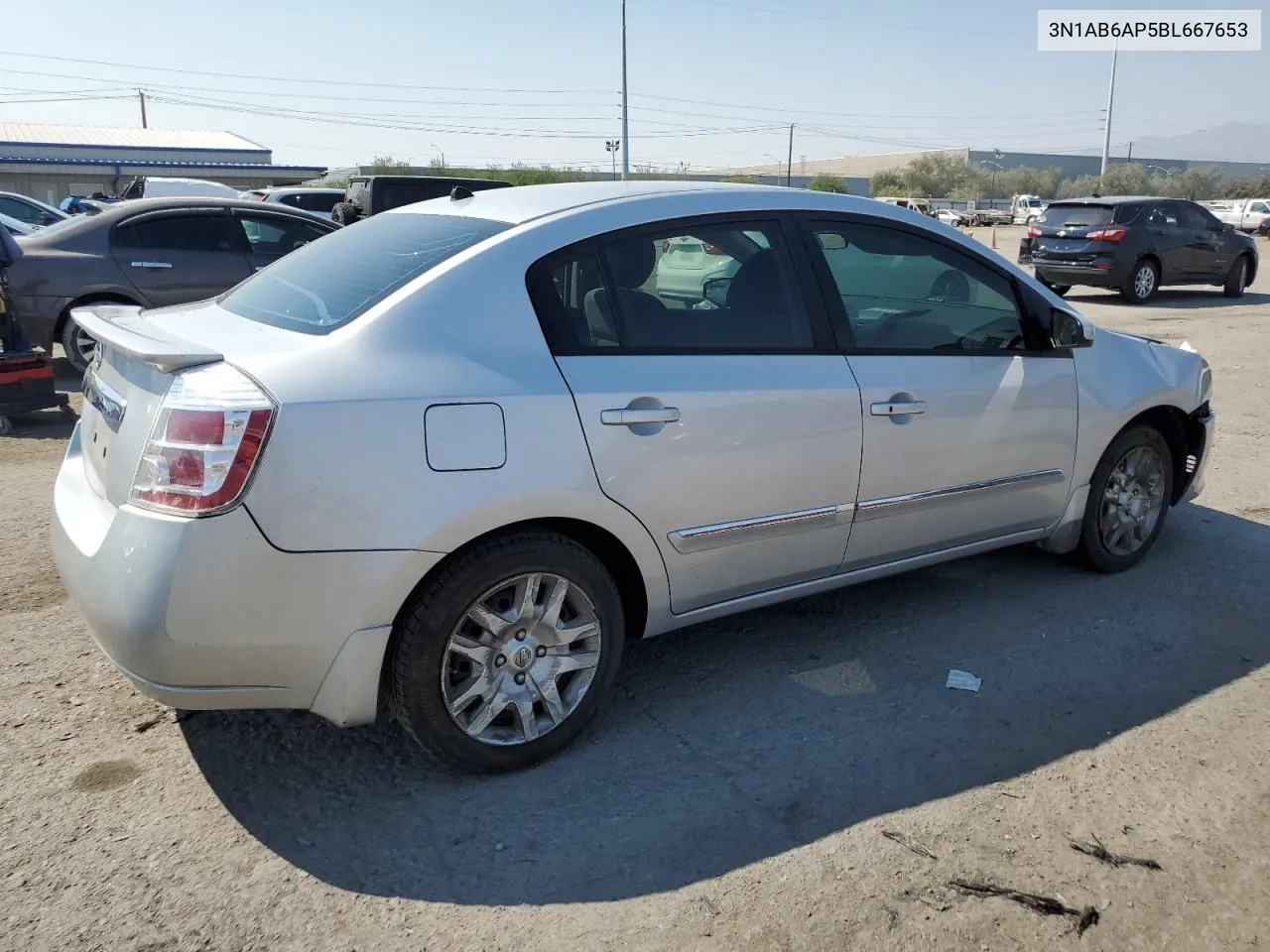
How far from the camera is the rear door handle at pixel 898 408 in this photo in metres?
3.62

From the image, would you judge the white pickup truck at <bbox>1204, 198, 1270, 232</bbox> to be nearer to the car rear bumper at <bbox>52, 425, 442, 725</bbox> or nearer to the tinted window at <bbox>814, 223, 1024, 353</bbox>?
the tinted window at <bbox>814, 223, 1024, 353</bbox>

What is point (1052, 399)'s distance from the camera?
4.17 metres

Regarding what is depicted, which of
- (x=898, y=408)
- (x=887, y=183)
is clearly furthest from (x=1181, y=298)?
(x=887, y=183)

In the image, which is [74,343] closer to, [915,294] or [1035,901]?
[915,294]

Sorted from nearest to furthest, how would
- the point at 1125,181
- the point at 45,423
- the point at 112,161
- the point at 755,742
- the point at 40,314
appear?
the point at 755,742
the point at 45,423
the point at 40,314
the point at 112,161
the point at 1125,181

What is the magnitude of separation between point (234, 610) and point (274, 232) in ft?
25.6

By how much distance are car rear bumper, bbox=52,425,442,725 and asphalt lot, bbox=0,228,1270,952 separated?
41cm

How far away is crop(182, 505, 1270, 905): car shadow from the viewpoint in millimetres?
2756

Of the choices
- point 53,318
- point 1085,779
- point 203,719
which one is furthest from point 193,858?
point 53,318

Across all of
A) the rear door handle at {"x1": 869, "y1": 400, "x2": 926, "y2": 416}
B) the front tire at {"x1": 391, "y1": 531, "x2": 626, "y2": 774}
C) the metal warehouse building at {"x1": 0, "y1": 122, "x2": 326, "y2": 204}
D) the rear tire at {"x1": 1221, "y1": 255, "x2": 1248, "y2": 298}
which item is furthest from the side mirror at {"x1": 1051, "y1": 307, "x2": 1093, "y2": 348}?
the metal warehouse building at {"x1": 0, "y1": 122, "x2": 326, "y2": 204}

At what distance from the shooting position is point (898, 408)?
144 inches

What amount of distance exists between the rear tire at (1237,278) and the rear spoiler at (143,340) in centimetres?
1856

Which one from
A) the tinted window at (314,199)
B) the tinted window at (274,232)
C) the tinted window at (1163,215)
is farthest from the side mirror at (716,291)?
the tinted window at (314,199)

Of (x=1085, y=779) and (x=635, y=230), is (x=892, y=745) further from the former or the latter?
(x=635, y=230)
